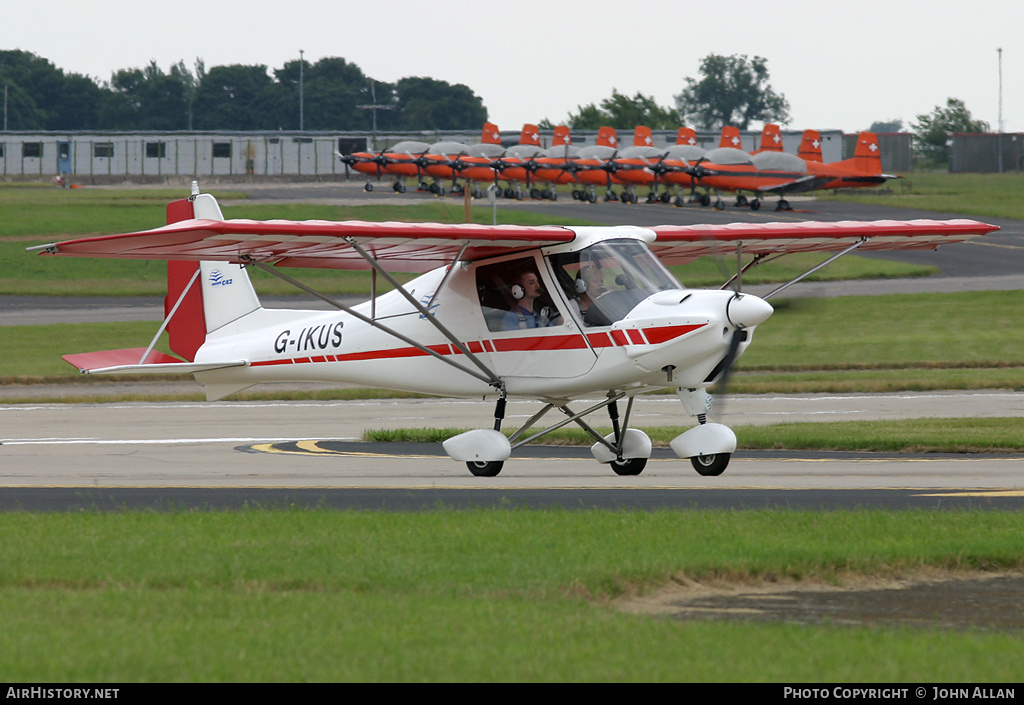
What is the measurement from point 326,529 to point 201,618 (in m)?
2.90

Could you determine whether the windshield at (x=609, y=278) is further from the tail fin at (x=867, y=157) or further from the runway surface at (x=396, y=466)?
the tail fin at (x=867, y=157)

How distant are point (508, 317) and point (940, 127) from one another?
151061 millimetres

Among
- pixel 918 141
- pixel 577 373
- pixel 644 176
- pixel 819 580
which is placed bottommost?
pixel 819 580

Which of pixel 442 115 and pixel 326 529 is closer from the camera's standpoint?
pixel 326 529

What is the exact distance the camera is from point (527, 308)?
46.8 ft

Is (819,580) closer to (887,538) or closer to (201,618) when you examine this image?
(887,538)

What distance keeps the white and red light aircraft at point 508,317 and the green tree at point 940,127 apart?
144 meters

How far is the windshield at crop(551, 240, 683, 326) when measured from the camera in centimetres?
1347

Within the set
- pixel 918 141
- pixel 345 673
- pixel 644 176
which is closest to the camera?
pixel 345 673

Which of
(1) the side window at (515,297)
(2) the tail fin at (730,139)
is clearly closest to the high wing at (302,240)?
(1) the side window at (515,297)

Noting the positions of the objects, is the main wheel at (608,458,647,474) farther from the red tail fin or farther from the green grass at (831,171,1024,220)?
the green grass at (831,171,1024,220)

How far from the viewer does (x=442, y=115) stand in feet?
608

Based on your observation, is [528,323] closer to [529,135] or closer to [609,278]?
[609,278]

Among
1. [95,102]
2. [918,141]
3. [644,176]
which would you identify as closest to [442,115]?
[95,102]
